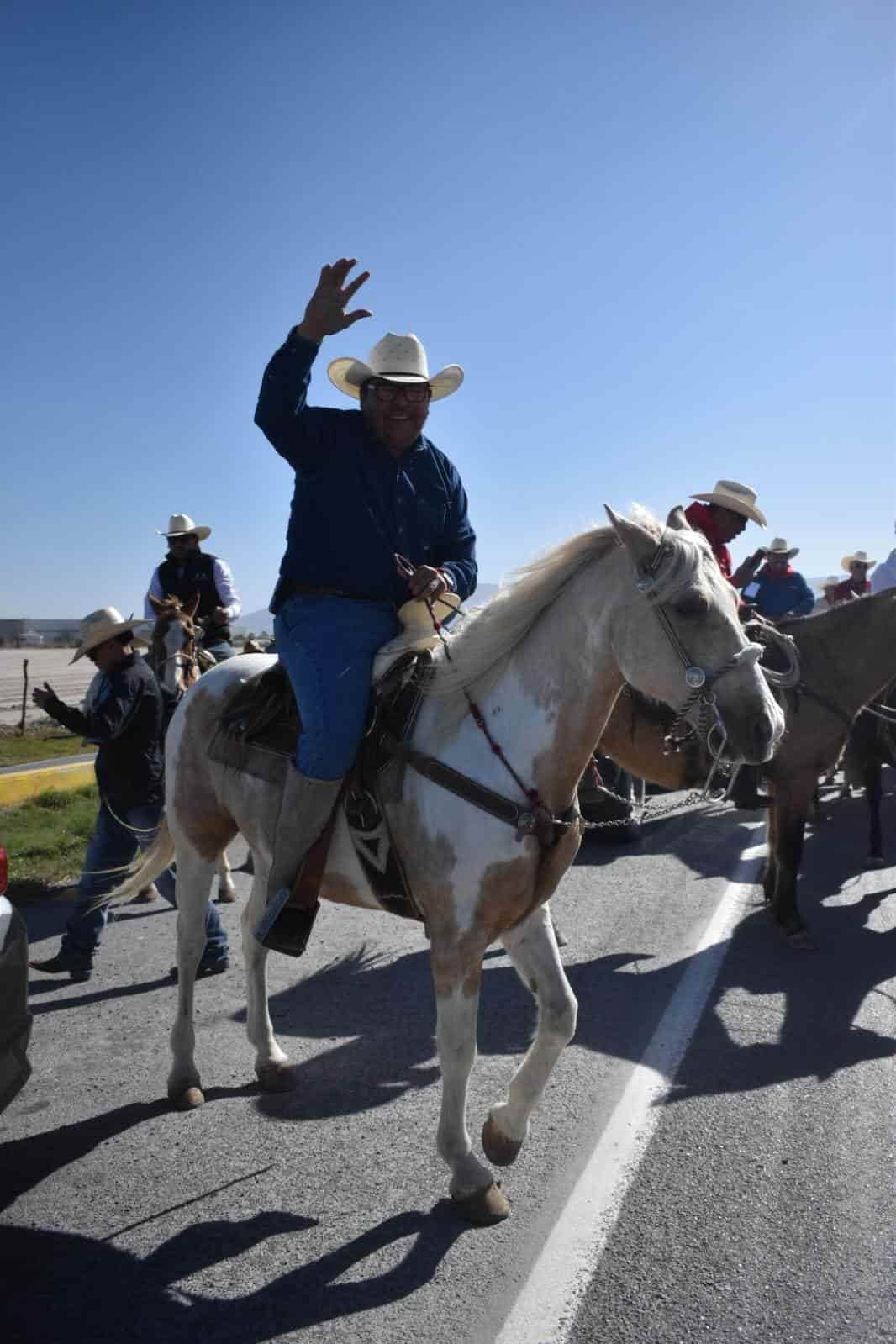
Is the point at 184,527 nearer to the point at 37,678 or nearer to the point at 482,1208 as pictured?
the point at 482,1208

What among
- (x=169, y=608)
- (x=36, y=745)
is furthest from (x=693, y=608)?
(x=36, y=745)

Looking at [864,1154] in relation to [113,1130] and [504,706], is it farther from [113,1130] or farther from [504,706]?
[113,1130]

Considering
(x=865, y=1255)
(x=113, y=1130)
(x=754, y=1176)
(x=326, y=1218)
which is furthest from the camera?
(x=113, y=1130)

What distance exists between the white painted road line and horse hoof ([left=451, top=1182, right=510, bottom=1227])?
0.60ft

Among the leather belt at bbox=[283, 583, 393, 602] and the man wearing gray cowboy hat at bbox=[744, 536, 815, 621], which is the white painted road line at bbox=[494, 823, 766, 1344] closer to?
the leather belt at bbox=[283, 583, 393, 602]

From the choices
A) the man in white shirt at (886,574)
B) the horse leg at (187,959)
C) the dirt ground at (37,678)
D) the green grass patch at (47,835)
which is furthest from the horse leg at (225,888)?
the dirt ground at (37,678)

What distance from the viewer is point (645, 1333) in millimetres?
2451

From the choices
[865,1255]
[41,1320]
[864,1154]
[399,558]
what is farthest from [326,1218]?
[399,558]

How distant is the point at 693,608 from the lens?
2.71m

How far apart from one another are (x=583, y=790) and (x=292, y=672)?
1477 mm

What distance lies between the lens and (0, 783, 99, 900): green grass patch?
7191mm

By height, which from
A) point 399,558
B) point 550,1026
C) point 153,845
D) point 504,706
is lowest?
point 550,1026

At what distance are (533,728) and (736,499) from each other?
12.8ft

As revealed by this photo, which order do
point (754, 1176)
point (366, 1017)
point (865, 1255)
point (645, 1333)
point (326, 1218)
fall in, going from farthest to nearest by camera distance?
point (366, 1017), point (754, 1176), point (326, 1218), point (865, 1255), point (645, 1333)
